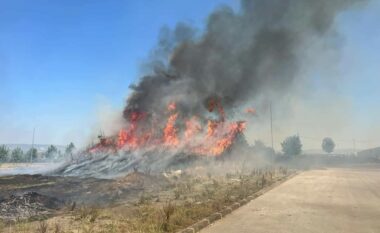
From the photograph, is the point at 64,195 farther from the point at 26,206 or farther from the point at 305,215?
the point at 305,215

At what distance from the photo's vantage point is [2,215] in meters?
14.5

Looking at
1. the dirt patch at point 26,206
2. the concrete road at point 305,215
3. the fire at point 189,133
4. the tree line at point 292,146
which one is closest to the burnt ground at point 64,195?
the dirt patch at point 26,206

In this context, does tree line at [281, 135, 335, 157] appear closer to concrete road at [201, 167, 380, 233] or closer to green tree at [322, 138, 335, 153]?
green tree at [322, 138, 335, 153]

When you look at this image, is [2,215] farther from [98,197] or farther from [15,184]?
[15,184]

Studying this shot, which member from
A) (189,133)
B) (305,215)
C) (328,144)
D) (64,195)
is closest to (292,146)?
(328,144)

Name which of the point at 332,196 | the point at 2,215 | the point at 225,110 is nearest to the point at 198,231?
the point at 2,215

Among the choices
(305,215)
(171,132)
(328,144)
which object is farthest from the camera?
(328,144)

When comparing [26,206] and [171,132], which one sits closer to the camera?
[26,206]

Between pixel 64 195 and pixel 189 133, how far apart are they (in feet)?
64.9

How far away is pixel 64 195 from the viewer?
21.8 meters

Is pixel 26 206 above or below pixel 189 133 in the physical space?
below

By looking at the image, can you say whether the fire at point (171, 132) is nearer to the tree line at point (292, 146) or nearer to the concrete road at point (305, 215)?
the concrete road at point (305, 215)

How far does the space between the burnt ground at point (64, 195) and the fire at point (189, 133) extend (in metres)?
11.4

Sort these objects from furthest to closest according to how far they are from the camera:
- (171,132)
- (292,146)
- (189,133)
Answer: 1. (292,146)
2. (171,132)
3. (189,133)
